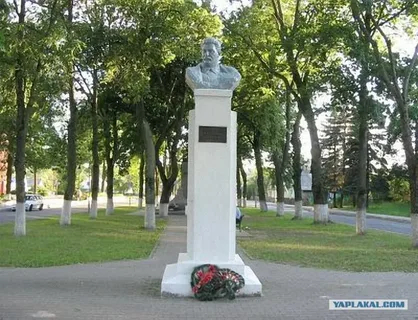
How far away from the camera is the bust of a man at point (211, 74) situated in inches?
362

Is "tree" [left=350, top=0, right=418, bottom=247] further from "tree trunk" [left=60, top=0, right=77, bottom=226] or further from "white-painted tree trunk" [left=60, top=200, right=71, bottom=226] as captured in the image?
"white-painted tree trunk" [left=60, top=200, right=71, bottom=226]

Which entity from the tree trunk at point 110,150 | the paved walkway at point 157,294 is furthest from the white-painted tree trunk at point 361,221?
the tree trunk at point 110,150

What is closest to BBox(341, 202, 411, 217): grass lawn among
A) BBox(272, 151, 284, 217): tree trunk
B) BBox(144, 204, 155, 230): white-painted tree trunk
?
BBox(272, 151, 284, 217): tree trunk

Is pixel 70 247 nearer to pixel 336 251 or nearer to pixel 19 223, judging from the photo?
pixel 19 223

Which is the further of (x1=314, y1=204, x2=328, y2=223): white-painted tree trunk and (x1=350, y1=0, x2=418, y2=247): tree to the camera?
(x1=314, y1=204, x2=328, y2=223): white-painted tree trunk

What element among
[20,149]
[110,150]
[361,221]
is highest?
[110,150]

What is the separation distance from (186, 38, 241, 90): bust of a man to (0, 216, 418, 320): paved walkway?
352 cm

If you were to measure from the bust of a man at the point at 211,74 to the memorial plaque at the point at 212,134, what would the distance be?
0.73 meters

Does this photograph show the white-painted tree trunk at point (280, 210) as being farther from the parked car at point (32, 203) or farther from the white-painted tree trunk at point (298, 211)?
the parked car at point (32, 203)

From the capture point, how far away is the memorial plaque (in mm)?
9000

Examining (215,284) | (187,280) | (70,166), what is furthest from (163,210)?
(215,284)

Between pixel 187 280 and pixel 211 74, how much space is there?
11.4 feet

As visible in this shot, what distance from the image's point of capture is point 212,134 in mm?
9016

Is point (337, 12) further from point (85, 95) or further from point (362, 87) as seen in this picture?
point (85, 95)
